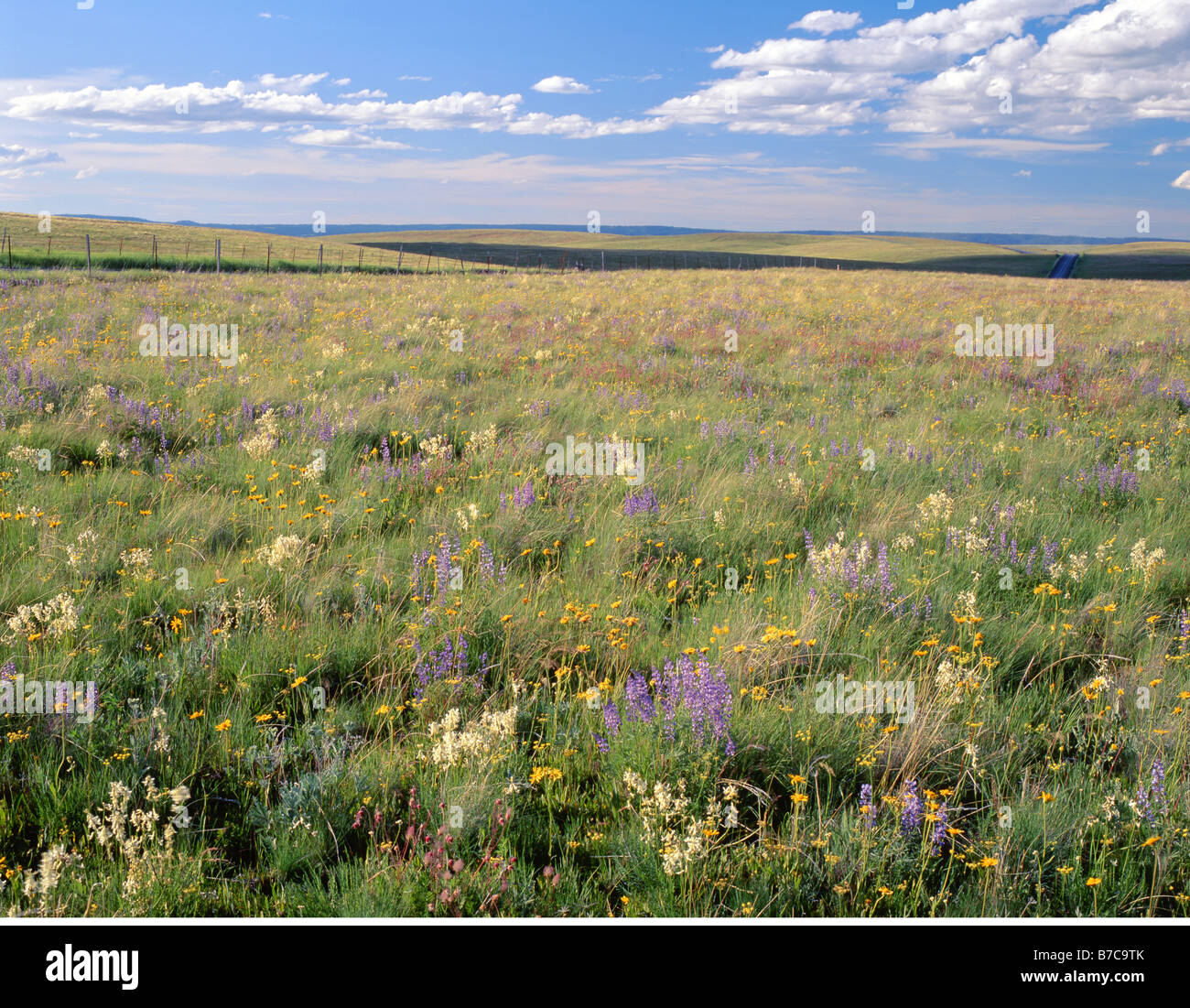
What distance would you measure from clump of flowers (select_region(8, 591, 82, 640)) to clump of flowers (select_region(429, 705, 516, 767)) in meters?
2.05

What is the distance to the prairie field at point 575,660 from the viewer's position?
8.41 ft

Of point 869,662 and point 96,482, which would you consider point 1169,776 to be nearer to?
point 869,662

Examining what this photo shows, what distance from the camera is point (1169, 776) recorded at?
3.04 metres

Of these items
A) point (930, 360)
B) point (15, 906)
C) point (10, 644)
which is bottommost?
point (15, 906)

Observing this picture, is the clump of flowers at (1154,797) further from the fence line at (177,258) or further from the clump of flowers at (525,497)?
the fence line at (177,258)

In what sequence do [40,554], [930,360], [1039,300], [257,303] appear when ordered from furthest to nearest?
[1039,300] < [257,303] < [930,360] < [40,554]

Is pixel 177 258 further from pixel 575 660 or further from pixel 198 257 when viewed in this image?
pixel 575 660

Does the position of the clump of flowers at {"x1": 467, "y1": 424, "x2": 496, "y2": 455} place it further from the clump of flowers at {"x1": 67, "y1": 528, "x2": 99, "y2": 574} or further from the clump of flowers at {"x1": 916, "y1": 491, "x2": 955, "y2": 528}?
the clump of flowers at {"x1": 916, "y1": 491, "x2": 955, "y2": 528}

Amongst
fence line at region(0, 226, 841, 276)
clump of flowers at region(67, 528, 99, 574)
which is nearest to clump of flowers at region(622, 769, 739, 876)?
clump of flowers at region(67, 528, 99, 574)

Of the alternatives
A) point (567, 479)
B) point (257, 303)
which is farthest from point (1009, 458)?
point (257, 303)

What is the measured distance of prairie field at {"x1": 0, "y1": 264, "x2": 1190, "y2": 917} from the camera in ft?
8.41

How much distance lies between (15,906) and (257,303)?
17385mm

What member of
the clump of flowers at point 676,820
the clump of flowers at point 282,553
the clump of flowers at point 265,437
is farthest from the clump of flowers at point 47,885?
the clump of flowers at point 265,437

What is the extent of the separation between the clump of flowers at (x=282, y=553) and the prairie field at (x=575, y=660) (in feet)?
0.10
